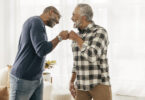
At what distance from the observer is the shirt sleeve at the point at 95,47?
204cm

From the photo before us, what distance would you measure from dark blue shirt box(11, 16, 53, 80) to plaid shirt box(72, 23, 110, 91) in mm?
289

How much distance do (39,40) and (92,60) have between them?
0.45 m

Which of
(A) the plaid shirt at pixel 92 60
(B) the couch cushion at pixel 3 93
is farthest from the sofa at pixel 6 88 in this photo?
(A) the plaid shirt at pixel 92 60

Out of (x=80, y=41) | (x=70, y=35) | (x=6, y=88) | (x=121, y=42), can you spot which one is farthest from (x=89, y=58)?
(x=121, y=42)

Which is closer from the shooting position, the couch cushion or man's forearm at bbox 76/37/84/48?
man's forearm at bbox 76/37/84/48

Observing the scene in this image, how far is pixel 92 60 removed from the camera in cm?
205

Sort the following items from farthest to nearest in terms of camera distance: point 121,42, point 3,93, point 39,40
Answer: point 121,42, point 3,93, point 39,40

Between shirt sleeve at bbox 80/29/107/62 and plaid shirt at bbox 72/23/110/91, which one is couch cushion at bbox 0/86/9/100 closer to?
plaid shirt at bbox 72/23/110/91

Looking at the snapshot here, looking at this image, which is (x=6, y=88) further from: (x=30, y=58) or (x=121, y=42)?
(x=121, y=42)

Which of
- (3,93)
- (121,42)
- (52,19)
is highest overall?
(52,19)

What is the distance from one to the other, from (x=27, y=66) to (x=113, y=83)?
7.36 ft

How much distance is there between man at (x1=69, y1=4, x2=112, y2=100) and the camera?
2.06 meters

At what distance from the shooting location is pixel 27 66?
2064mm

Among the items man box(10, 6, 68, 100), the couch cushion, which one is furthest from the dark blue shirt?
the couch cushion
